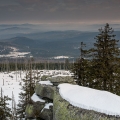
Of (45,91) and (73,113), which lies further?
(45,91)

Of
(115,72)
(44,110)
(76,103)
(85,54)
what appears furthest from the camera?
(85,54)

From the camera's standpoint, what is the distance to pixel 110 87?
87.4ft

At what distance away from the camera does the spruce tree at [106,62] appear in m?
26.3

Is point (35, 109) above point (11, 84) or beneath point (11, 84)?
above

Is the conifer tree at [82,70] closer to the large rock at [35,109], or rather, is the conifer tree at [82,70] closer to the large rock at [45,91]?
the large rock at [45,91]

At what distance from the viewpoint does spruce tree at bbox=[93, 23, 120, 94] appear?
26.3 meters

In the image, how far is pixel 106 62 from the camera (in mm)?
26797

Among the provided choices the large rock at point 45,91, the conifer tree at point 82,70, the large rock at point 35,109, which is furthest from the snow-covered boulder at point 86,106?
the conifer tree at point 82,70

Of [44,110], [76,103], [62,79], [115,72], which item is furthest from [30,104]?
[115,72]

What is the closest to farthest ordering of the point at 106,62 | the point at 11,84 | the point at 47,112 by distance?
the point at 47,112 → the point at 106,62 → the point at 11,84

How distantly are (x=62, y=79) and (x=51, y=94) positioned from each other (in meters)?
2.32

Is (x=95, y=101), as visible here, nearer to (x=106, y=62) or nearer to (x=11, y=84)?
(x=106, y=62)

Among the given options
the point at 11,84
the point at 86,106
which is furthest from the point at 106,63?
the point at 11,84

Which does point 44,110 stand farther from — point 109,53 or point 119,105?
point 109,53
